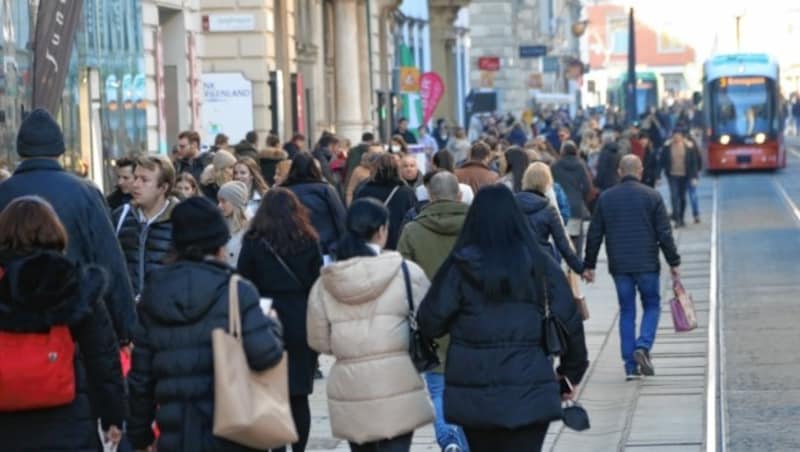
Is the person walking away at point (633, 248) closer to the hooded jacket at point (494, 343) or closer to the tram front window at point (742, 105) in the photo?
the hooded jacket at point (494, 343)

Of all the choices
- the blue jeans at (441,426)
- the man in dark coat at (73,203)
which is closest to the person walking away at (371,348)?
the man in dark coat at (73,203)

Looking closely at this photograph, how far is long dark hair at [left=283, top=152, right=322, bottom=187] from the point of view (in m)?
14.6

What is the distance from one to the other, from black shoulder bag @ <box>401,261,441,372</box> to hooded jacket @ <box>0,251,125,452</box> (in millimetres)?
1480

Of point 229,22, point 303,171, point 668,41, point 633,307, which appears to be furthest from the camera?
point 668,41

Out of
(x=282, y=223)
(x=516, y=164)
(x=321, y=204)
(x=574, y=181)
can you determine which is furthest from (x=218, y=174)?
(x=574, y=181)

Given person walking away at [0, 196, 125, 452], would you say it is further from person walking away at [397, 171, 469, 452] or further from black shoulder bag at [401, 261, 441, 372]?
person walking away at [397, 171, 469, 452]

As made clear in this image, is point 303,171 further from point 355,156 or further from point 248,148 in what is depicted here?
point 355,156

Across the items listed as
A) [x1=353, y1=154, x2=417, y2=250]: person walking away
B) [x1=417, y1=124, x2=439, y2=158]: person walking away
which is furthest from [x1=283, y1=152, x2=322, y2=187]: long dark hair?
[x1=417, y1=124, x2=439, y2=158]: person walking away

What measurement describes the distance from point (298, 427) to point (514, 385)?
2708 mm

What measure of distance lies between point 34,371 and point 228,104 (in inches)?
962

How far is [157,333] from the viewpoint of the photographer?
8328mm

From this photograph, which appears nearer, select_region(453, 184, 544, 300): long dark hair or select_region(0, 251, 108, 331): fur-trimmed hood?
select_region(0, 251, 108, 331): fur-trimmed hood

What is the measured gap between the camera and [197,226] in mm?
8414

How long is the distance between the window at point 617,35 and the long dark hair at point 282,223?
508 ft
